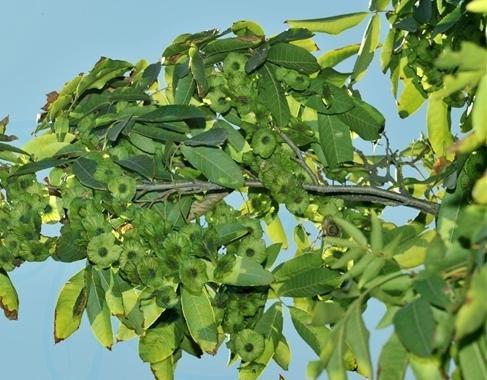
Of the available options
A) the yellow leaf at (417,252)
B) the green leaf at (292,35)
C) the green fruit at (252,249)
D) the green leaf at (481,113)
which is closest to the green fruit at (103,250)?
the green fruit at (252,249)

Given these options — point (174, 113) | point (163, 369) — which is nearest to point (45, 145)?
point (174, 113)

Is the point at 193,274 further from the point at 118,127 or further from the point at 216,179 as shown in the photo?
the point at 118,127

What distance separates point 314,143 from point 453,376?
35.7 inches

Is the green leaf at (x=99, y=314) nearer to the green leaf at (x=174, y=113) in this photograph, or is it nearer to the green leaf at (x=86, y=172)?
the green leaf at (x=86, y=172)

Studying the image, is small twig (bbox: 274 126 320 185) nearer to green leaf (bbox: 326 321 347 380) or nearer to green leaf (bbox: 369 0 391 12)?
green leaf (bbox: 369 0 391 12)

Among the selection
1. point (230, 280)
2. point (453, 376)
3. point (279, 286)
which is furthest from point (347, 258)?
point (279, 286)

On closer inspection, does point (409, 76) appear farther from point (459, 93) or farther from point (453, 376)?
point (453, 376)

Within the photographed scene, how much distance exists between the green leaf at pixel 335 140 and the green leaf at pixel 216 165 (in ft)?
0.88

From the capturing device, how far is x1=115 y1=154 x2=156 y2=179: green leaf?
6.19 feet

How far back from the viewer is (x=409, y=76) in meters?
2.30

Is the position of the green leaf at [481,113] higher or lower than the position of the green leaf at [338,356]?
higher

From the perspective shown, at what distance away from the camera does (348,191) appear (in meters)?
2.00

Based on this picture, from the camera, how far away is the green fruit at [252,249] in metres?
1.90

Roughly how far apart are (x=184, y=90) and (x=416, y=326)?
105cm
